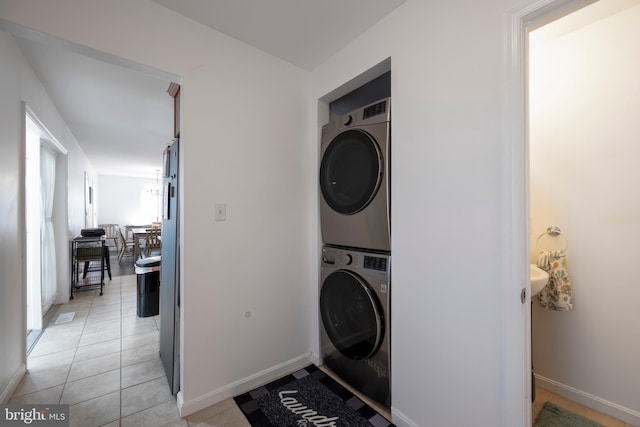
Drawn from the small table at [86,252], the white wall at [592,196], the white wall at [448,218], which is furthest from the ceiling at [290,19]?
the small table at [86,252]

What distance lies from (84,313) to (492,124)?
4500 mm

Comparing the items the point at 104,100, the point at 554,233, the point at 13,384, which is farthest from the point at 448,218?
the point at 104,100

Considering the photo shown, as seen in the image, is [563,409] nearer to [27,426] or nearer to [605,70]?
[605,70]

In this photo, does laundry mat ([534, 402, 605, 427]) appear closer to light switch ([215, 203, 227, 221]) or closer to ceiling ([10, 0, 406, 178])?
light switch ([215, 203, 227, 221])

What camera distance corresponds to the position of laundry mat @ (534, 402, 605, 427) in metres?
1.46

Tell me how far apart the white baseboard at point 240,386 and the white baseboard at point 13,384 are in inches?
42.8

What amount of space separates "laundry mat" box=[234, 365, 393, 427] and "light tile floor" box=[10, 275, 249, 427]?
122 millimetres

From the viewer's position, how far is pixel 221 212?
1.72 meters

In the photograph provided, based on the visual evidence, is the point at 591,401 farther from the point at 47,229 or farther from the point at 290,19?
the point at 47,229

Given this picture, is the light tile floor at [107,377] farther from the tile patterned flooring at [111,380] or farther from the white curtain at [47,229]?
the white curtain at [47,229]

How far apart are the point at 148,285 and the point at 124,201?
7281 mm

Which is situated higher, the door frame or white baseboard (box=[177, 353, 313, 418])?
the door frame

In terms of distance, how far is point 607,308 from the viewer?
1.57 meters

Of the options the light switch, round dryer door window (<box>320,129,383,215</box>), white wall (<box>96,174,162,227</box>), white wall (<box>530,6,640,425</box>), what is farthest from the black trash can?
white wall (<box>96,174,162,227</box>)
